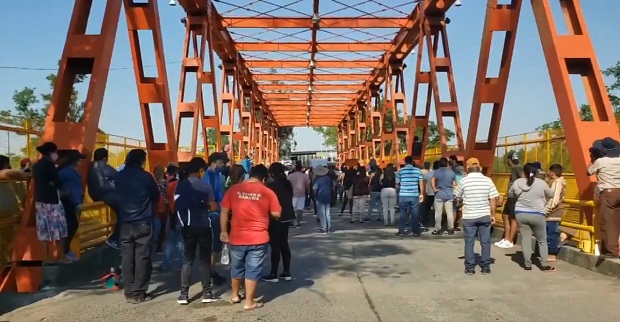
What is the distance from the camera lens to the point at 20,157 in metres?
9.70

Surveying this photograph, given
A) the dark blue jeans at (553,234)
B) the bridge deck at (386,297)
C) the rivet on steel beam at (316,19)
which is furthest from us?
the rivet on steel beam at (316,19)

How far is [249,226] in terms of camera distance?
6.45 meters

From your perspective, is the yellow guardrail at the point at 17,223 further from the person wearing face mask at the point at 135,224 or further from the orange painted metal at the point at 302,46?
the orange painted metal at the point at 302,46

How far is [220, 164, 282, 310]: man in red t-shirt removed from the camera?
21.2 ft

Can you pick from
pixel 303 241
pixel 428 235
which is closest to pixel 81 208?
pixel 303 241

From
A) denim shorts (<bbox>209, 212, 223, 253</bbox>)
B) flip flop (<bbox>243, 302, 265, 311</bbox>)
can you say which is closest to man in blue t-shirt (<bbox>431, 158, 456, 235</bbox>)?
denim shorts (<bbox>209, 212, 223, 253</bbox>)

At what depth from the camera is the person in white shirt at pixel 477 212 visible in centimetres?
834

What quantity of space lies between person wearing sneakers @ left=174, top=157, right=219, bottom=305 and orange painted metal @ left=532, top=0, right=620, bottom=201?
5698 millimetres

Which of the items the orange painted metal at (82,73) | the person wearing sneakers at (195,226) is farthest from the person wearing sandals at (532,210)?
the orange painted metal at (82,73)

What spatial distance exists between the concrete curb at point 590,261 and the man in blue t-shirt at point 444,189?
12.0 ft

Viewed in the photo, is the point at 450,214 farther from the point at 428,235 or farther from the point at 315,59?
the point at 315,59

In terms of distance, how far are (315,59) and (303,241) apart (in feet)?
55.2

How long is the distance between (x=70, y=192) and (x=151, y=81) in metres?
5.68

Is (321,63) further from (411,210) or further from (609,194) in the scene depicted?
(609,194)
